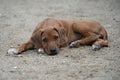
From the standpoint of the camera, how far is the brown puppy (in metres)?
9.04

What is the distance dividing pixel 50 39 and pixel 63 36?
1.64ft

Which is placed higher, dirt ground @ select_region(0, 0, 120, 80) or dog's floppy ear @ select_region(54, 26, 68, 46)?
dog's floppy ear @ select_region(54, 26, 68, 46)

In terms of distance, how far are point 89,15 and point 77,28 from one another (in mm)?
3964

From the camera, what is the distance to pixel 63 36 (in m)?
9.41

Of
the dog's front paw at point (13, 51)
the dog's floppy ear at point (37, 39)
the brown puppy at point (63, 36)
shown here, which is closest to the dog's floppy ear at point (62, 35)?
the brown puppy at point (63, 36)

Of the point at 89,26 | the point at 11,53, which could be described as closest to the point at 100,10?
the point at 89,26

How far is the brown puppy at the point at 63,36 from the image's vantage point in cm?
904

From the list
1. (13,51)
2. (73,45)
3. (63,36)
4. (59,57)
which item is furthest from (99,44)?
(13,51)

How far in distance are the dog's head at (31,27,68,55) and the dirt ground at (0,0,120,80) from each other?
0.16m

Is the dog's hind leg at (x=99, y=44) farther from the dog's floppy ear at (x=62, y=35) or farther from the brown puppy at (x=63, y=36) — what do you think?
the dog's floppy ear at (x=62, y=35)

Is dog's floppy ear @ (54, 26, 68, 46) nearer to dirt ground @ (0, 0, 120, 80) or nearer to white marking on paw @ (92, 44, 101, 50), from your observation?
dirt ground @ (0, 0, 120, 80)

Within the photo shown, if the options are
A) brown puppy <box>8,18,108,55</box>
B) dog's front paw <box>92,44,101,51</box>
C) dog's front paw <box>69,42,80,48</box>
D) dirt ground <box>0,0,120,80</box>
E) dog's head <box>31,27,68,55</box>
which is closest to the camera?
dirt ground <box>0,0,120,80</box>

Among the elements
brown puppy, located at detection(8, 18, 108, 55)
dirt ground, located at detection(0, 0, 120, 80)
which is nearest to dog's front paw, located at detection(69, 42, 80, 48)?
brown puppy, located at detection(8, 18, 108, 55)

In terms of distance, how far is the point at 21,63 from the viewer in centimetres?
839
